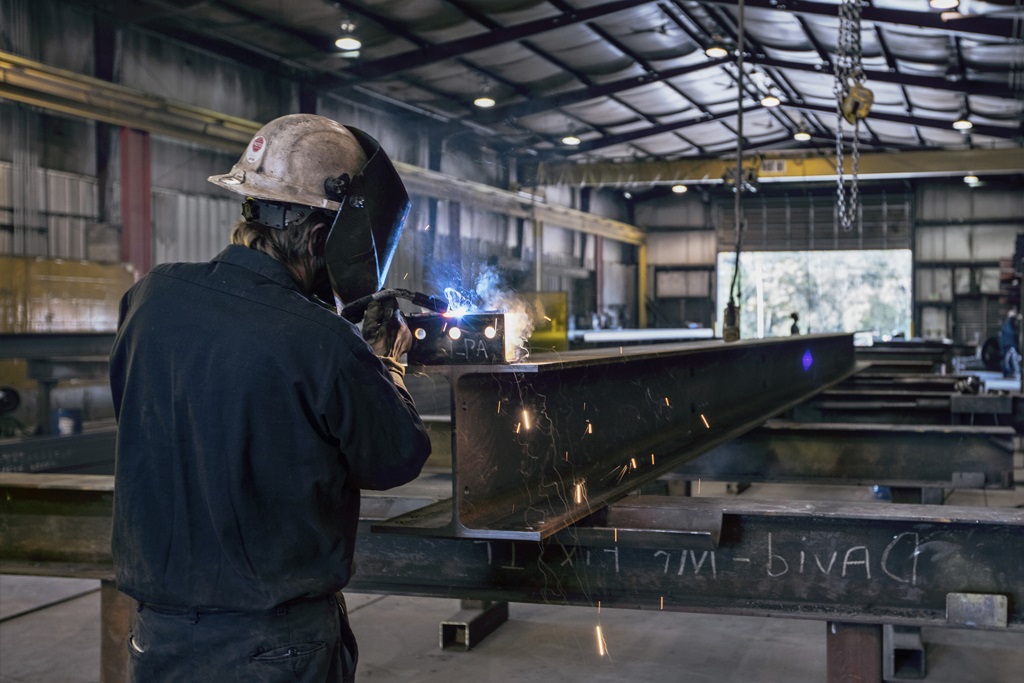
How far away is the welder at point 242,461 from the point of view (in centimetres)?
135

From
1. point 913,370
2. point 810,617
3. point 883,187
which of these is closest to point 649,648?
point 810,617

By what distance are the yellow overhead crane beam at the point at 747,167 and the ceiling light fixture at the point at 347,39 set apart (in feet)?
17.8

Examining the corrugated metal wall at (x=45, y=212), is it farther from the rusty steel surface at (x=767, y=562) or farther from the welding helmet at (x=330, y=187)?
the welding helmet at (x=330, y=187)

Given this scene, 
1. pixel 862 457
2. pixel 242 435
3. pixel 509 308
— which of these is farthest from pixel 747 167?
pixel 242 435

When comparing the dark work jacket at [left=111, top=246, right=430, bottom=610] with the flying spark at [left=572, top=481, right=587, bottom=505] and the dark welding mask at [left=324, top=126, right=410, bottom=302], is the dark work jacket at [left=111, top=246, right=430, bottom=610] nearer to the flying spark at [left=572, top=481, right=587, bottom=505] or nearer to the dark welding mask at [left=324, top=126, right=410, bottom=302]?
the dark welding mask at [left=324, top=126, right=410, bottom=302]

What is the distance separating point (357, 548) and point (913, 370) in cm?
699

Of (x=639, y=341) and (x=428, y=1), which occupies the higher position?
(x=428, y=1)

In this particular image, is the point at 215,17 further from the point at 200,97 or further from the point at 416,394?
the point at 416,394

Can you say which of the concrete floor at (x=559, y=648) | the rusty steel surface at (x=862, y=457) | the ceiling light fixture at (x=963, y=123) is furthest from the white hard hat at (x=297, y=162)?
the ceiling light fixture at (x=963, y=123)

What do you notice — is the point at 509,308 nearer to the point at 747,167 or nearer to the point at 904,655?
the point at 904,655

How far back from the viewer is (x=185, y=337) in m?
1.38

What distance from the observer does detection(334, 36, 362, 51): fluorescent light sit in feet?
32.5

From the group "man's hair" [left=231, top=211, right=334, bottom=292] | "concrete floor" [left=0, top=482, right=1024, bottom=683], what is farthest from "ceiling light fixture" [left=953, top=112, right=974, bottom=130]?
"man's hair" [left=231, top=211, right=334, bottom=292]

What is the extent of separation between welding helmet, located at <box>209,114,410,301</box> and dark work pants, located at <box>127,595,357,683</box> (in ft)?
1.68
